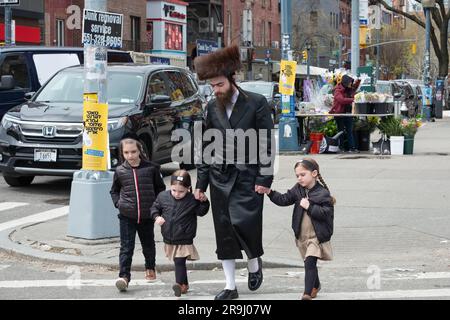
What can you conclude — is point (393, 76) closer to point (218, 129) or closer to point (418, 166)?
point (418, 166)

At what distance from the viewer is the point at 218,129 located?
21.3 feet

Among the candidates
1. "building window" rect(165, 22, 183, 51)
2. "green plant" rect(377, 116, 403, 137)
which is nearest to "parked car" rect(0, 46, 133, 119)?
"green plant" rect(377, 116, 403, 137)

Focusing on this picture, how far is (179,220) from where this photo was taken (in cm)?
676

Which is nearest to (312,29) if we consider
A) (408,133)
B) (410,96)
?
(410,96)

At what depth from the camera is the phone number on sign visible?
880cm

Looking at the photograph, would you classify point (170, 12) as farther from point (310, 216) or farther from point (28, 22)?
point (310, 216)

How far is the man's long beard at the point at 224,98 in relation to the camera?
21.0 ft

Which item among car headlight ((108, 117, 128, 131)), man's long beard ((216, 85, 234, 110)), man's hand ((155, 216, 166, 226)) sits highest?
man's long beard ((216, 85, 234, 110))

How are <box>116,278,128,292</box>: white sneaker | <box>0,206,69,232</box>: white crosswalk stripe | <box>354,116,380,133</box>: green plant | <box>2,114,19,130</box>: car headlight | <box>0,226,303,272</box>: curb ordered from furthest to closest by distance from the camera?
<box>354,116,380,133</box>: green plant, <box>2,114,19,130</box>: car headlight, <box>0,206,69,232</box>: white crosswalk stripe, <box>0,226,303,272</box>: curb, <box>116,278,128,292</box>: white sneaker

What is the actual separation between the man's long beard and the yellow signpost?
1190 centimetres

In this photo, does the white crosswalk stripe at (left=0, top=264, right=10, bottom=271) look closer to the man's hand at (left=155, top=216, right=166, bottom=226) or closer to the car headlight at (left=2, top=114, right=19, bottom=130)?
the man's hand at (left=155, top=216, right=166, bottom=226)

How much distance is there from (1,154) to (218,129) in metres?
7.20

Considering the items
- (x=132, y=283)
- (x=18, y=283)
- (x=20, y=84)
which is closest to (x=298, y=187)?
(x=132, y=283)

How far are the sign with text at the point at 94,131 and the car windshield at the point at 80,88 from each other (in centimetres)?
463
